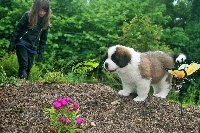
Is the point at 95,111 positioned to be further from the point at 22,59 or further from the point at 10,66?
the point at 10,66

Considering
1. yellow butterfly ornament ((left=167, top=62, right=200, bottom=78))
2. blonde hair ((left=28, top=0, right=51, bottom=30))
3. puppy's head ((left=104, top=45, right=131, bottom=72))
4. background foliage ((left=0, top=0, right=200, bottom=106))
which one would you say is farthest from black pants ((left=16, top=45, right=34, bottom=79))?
yellow butterfly ornament ((left=167, top=62, right=200, bottom=78))

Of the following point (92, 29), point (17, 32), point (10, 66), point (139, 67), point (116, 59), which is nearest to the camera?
point (116, 59)

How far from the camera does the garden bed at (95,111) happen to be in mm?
5246

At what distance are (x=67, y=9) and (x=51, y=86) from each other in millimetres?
5576

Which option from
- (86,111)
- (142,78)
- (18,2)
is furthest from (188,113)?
(18,2)

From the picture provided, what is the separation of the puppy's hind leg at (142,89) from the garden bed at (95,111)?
0.32 ft

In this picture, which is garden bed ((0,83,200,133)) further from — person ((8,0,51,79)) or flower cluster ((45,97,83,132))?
person ((8,0,51,79))

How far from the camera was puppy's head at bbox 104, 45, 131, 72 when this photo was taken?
5965 millimetres

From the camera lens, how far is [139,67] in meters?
6.15

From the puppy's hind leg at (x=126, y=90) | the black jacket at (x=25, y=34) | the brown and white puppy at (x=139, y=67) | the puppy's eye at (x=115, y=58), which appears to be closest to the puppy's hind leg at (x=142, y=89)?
the brown and white puppy at (x=139, y=67)

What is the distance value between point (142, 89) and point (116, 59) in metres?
0.64

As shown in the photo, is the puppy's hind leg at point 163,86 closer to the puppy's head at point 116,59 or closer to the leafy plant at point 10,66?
the puppy's head at point 116,59

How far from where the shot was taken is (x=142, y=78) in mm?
6184

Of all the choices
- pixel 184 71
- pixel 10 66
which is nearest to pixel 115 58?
pixel 184 71
